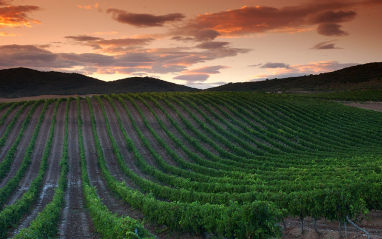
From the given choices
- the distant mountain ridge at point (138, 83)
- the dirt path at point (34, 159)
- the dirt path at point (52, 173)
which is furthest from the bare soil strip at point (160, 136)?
the distant mountain ridge at point (138, 83)

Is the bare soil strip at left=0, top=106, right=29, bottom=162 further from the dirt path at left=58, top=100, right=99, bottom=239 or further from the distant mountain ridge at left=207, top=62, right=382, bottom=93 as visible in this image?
the distant mountain ridge at left=207, top=62, right=382, bottom=93

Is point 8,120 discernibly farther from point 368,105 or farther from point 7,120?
point 368,105

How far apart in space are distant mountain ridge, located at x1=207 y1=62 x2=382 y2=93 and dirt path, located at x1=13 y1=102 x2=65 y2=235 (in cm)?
8494

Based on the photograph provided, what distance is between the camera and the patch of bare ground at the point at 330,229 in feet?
49.6

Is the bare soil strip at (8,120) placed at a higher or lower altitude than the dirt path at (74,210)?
higher

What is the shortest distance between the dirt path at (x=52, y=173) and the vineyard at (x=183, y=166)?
11 centimetres

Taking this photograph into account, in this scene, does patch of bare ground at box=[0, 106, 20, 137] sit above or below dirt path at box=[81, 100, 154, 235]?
above

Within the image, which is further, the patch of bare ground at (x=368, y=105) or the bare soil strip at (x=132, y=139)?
the patch of bare ground at (x=368, y=105)

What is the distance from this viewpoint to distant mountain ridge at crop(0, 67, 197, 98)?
390 ft

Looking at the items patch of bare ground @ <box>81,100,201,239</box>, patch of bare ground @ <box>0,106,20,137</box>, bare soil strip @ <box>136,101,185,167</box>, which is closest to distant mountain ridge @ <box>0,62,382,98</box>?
patch of bare ground @ <box>0,106,20,137</box>

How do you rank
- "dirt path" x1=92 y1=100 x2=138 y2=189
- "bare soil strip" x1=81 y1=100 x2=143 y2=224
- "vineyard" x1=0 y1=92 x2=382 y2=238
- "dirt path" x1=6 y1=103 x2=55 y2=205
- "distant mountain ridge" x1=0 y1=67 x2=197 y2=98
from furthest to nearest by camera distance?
"distant mountain ridge" x1=0 y1=67 x2=197 y2=98, "dirt path" x1=92 y1=100 x2=138 y2=189, "dirt path" x1=6 y1=103 x2=55 y2=205, "bare soil strip" x1=81 y1=100 x2=143 y2=224, "vineyard" x1=0 y1=92 x2=382 y2=238

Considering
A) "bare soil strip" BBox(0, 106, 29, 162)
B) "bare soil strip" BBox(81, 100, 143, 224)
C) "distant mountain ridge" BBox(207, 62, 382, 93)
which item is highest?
"distant mountain ridge" BBox(207, 62, 382, 93)

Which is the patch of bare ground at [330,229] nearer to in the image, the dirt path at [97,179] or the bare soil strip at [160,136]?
the dirt path at [97,179]

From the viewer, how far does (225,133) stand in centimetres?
4188
